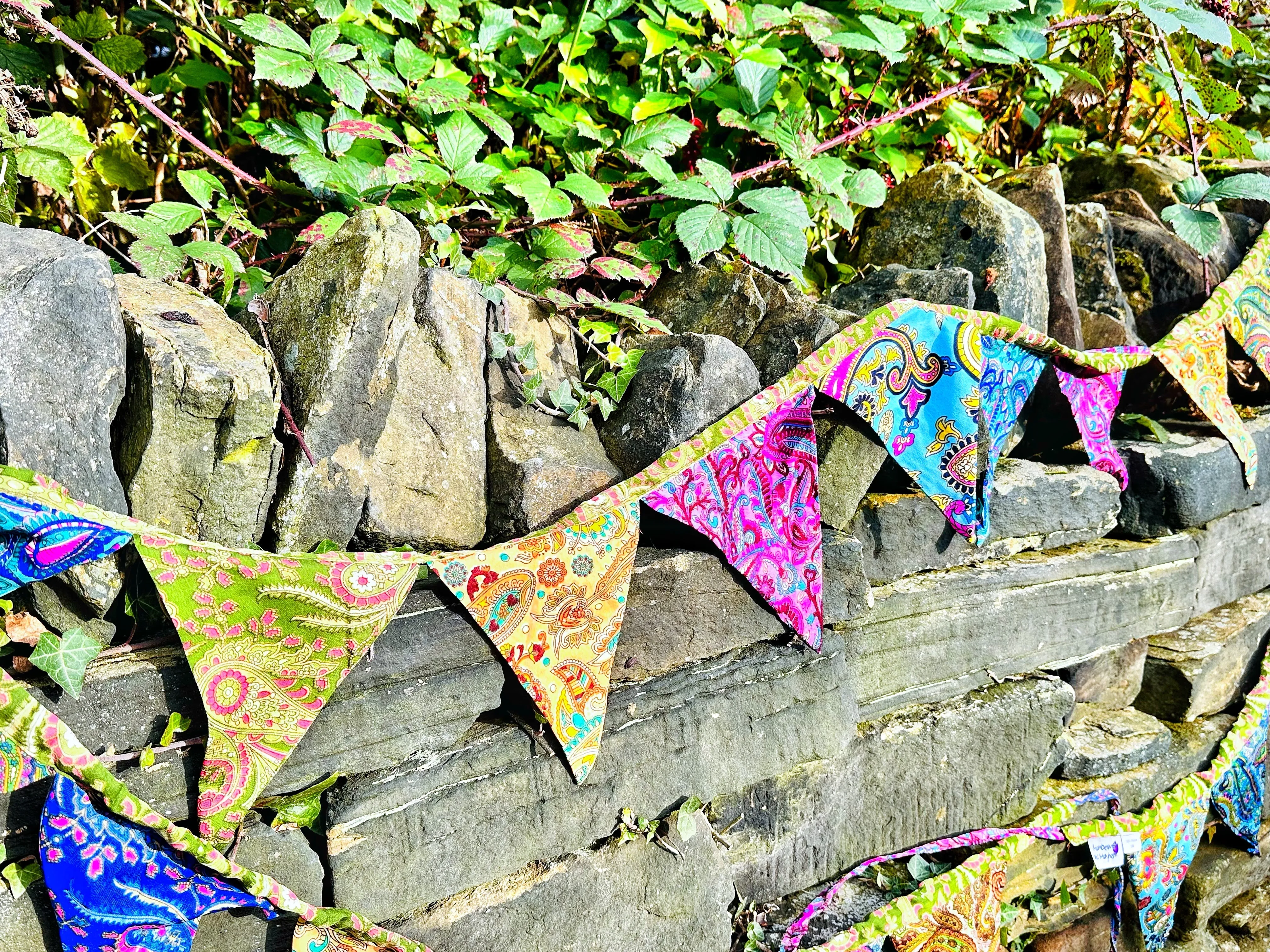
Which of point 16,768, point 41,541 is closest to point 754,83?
point 41,541

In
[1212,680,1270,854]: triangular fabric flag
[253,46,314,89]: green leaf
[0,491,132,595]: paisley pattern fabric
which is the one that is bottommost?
[1212,680,1270,854]: triangular fabric flag

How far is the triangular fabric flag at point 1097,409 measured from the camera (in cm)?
263

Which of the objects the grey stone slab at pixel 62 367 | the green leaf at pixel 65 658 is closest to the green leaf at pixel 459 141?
the grey stone slab at pixel 62 367

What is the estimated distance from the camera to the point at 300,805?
1590 millimetres

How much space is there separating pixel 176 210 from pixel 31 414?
2.51 feet

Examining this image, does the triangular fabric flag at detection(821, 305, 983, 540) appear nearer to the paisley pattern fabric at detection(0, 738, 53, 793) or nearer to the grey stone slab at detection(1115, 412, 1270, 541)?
the grey stone slab at detection(1115, 412, 1270, 541)

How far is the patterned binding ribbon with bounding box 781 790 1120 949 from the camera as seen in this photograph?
220 centimetres

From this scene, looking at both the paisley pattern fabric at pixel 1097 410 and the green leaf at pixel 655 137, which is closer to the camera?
the green leaf at pixel 655 137

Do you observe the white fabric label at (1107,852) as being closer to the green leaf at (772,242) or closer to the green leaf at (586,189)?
the green leaf at (772,242)

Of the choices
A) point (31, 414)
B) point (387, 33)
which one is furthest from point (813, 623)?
point (387, 33)

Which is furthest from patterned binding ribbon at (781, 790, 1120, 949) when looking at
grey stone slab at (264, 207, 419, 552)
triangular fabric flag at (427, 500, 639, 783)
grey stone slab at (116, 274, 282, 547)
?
grey stone slab at (116, 274, 282, 547)

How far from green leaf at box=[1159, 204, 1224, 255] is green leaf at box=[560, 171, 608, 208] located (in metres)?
1.83

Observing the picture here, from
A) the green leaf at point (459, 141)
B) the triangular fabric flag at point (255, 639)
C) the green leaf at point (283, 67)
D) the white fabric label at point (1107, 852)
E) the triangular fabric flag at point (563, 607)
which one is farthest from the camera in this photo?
the white fabric label at point (1107, 852)

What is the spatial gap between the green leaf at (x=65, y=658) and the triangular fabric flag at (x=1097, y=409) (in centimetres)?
235
